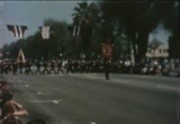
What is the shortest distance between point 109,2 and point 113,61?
2170 millimetres

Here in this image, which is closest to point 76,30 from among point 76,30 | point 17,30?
point 76,30

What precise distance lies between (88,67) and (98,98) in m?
5.09

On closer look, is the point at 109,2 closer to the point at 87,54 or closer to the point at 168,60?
the point at 168,60

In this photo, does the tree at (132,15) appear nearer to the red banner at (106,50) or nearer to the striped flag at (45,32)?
the red banner at (106,50)

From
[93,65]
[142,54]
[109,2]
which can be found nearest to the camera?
[109,2]

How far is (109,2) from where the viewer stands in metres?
6.52

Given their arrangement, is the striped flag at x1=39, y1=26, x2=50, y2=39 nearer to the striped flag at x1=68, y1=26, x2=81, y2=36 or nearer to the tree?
the striped flag at x1=68, y1=26, x2=81, y2=36

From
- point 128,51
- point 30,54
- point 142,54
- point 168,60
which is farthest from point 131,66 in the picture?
point 30,54

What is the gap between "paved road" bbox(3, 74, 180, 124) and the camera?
7.43 meters

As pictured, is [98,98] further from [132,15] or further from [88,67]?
[132,15]

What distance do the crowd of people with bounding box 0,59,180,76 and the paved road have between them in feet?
0.47

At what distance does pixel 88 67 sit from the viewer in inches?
392

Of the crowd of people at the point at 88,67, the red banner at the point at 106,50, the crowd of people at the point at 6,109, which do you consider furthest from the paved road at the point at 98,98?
the crowd of people at the point at 6,109

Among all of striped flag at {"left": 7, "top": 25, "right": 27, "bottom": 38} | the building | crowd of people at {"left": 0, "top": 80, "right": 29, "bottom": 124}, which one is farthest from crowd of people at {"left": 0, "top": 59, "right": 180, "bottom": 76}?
striped flag at {"left": 7, "top": 25, "right": 27, "bottom": 38}
